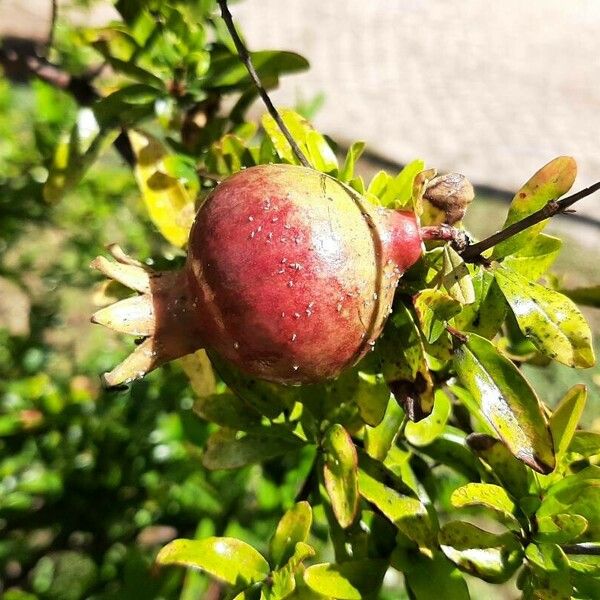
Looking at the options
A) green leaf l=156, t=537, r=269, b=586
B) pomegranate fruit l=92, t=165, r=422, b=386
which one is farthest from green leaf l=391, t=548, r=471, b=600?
pomegranate fruit l=92, t=165, r=422, b=386

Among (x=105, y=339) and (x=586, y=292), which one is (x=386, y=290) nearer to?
(x=586, y=292)

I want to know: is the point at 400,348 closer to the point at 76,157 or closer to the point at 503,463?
the point at 503,463

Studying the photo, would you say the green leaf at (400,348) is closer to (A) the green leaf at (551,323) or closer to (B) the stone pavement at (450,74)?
(A) the green leaf at (551,323)

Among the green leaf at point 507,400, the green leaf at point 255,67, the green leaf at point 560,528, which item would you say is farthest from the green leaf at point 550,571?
the green leaf at point 255,67

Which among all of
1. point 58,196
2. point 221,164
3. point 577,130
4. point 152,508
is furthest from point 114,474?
point 577,130

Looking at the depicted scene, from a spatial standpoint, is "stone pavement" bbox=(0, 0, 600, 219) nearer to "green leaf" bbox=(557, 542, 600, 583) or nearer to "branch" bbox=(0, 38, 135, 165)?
"branch" bbox=(0, 38, 135, 165)

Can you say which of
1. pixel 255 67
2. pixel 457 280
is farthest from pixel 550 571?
pixel 255 67
